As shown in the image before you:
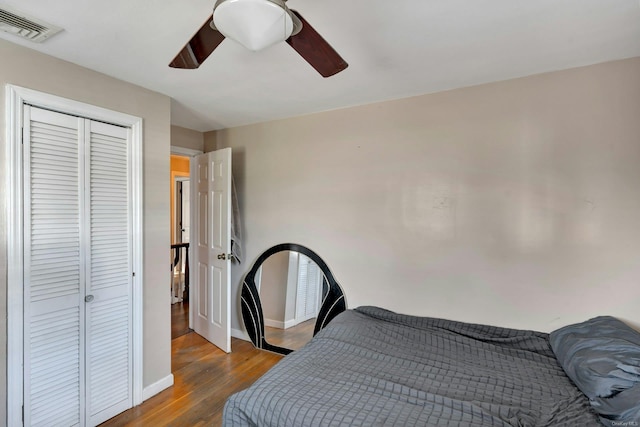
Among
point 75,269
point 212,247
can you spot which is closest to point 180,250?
point 212,247

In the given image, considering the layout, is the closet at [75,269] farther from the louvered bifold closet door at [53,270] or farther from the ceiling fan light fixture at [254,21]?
the ceiling fan light fixture at [254,21]

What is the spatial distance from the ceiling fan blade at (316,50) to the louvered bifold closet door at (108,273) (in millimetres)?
1608

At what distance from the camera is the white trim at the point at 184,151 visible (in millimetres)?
3393

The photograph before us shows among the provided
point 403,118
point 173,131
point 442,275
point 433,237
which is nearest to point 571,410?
point 442,275

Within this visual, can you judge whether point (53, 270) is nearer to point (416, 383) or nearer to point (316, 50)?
point (316, 50)

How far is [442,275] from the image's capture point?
239cm

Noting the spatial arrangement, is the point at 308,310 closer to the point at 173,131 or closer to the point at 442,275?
the point at 442,275

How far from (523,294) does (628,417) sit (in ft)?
3.17

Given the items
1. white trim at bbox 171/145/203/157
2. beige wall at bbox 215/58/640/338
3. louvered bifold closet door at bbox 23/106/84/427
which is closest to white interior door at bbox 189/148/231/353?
white trim at bbox 171/145/203/157

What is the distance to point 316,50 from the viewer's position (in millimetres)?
1269

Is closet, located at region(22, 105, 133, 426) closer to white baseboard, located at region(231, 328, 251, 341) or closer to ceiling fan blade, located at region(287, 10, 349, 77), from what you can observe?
white baseboard, located at region(231, 328, 251, 341)

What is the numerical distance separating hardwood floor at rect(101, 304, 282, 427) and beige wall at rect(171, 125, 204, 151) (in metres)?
2.15

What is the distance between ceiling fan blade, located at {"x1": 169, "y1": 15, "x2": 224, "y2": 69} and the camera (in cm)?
117

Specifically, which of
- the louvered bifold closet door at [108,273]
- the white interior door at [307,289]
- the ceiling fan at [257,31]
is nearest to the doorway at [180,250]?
the louvered bifold closet door at [108,273]
